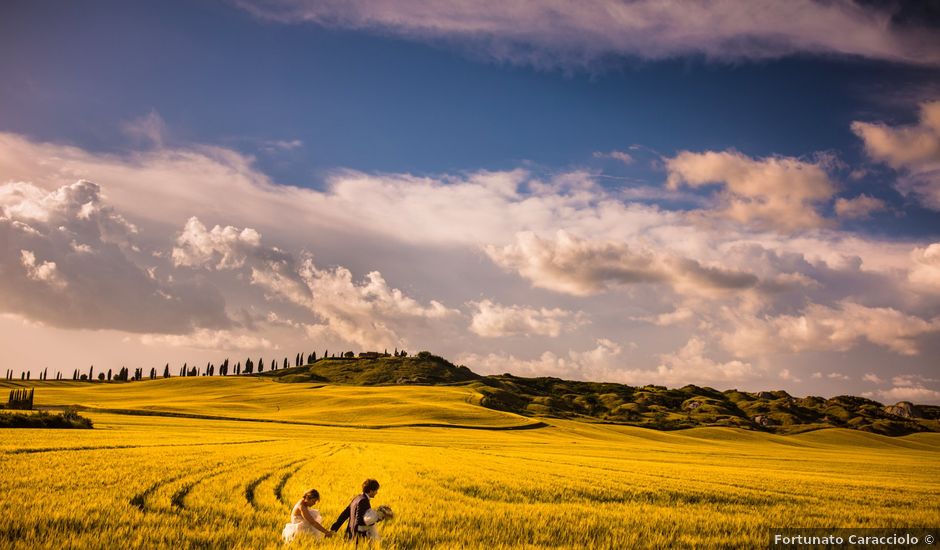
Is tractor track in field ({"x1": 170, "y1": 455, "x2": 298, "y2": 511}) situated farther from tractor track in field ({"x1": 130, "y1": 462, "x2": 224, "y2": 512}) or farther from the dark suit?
the dark suit

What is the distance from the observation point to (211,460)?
26.9 metres

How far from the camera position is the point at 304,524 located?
447 inches

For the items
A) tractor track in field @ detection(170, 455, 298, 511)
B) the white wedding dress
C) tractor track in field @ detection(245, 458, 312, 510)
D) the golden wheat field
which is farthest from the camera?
tractor track in field @ detection(245, 458, 312, 510)

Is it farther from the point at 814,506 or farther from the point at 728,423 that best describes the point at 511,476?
the point at 728,423

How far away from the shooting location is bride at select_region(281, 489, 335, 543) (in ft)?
36.4

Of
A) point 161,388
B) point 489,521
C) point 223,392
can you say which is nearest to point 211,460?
point 489,521

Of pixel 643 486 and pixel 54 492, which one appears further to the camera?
pixel 643 486

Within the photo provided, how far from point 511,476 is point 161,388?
542ft

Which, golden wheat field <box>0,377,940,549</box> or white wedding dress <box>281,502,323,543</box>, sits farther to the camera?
golden wheat field <box>0,377,940,549</box>

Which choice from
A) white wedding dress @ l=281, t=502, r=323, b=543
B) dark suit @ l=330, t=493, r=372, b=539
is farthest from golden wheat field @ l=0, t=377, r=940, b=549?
dark suit @ l=330, t=493, r=372, b=539

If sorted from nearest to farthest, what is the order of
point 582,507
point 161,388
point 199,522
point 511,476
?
point 199,522 < point 582,507 < point 511,476 < point 161,388

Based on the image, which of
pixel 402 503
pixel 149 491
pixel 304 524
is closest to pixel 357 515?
pixel 304 524

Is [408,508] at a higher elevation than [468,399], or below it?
higher

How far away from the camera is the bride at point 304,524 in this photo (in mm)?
11094
